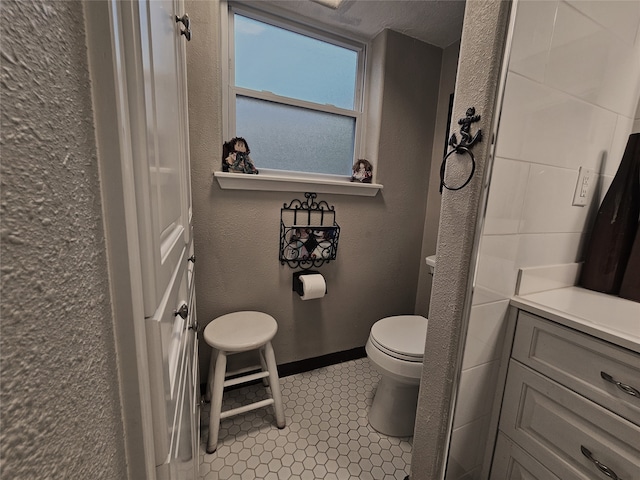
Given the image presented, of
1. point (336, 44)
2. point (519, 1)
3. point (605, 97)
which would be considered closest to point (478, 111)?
point (519, 1)

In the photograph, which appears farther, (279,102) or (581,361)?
(279,102)

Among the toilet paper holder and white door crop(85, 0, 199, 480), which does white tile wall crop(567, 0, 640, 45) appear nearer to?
white door crop(85, 0, 199, 480)

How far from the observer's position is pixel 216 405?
3.94 ft

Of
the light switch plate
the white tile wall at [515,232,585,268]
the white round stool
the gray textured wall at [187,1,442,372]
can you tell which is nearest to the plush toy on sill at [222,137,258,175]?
the gray textured wall at [187,1,442,372]

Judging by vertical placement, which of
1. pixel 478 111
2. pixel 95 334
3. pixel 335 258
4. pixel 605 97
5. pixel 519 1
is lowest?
pixel 335 258

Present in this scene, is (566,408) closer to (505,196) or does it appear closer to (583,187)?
(505,196)

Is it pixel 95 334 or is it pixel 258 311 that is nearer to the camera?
pixel 95 334

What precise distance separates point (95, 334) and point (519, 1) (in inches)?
40.3

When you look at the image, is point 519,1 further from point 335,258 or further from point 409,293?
point 409,293

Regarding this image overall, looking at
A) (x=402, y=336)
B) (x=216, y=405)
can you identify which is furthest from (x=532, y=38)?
(x=216, y=405)

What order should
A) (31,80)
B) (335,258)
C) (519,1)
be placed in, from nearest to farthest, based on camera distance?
(31,80) < (519,1) < (335,258)

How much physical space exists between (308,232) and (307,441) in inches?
40.3

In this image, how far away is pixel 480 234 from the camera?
0.75 m

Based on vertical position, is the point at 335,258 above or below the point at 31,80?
below
